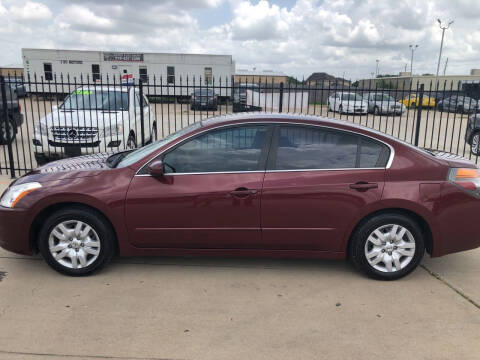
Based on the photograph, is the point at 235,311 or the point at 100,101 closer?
the point at 235,311

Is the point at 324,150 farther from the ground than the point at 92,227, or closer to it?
farther from the ground

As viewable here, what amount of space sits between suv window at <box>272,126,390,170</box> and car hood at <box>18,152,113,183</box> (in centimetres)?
171

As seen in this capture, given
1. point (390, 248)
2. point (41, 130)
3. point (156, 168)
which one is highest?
point (156, 168)

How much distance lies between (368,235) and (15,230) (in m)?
3.29

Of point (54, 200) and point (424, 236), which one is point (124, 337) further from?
point (424, 236)

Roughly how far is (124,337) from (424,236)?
112 inches

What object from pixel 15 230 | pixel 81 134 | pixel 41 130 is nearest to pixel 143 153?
pixel 15 230

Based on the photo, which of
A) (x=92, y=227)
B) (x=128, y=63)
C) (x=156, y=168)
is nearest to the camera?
(x=156, y=168)

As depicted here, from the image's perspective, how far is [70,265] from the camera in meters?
3.86

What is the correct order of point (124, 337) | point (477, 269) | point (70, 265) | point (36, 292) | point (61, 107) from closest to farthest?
1. point (124, 337)
2. point (36, 292)
3. point (70, 265)
4. point (477, 269)
5. point (61, 107)

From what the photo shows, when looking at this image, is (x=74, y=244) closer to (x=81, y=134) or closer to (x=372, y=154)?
(x=372, y=154)

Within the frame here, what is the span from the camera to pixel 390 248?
3.83 metres

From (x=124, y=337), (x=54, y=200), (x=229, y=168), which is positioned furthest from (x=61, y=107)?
(x=124, y=337)

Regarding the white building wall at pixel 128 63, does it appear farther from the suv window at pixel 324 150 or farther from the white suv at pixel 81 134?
the suv window at pixel 324 150
